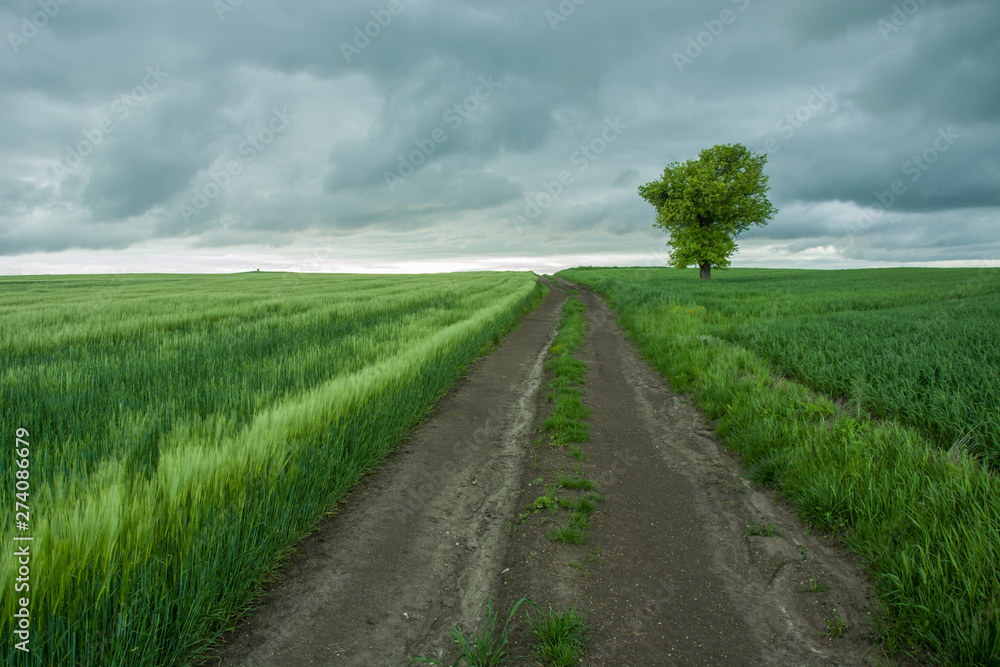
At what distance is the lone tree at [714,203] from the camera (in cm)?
3353

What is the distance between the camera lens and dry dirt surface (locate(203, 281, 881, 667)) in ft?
7.95

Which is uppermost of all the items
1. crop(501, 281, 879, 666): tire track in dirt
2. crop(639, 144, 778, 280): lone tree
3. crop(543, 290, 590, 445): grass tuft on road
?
crop(639, 144, 778, 280): lone tree

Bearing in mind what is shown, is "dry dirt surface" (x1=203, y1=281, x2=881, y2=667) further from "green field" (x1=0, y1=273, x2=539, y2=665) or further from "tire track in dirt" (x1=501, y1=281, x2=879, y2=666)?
"green field" (x1=0, y1=273, x2=539, y2=665)

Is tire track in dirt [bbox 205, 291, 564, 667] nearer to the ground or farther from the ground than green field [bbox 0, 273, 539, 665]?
nearer to the ground

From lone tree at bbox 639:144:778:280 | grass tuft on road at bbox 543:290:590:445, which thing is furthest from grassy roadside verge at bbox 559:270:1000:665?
lone tree at bbox 639:144:778:280

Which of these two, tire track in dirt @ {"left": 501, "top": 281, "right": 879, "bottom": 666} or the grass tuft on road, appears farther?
the grass tuft on road

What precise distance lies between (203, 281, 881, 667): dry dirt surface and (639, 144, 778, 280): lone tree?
3333 cm

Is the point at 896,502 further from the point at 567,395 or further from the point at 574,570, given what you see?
the point at 567,395

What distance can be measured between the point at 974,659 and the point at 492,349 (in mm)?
9070

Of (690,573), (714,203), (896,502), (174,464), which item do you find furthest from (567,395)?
(714,203)

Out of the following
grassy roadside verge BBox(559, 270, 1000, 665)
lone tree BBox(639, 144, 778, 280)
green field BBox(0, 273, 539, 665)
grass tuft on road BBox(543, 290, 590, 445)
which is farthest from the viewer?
lone tree BBox(639, 144, 778, 280)

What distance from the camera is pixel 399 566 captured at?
3.05 metres

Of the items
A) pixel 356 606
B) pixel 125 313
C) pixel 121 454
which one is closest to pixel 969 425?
pixel 356 606

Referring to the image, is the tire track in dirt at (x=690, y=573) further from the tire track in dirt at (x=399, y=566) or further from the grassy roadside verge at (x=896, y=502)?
the tire track in dirt at (x=399, y=566)
